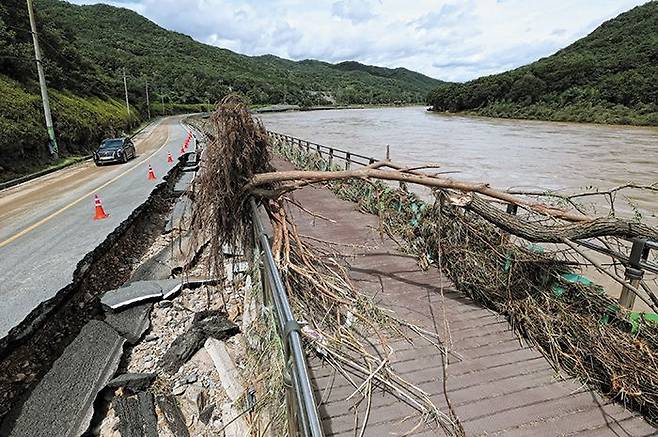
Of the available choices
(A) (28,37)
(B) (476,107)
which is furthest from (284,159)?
(B) (476,107)

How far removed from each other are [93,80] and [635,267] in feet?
147

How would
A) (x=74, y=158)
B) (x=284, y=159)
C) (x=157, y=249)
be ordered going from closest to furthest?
(x=157, y=249)
(x=284, y=159)
(x=74, y=158)

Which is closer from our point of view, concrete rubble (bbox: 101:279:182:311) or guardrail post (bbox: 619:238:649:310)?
guardrail post (bbox: 619:238:649:310)

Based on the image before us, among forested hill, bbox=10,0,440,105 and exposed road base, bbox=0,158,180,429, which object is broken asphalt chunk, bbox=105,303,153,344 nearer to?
exposed road base, bbox=0,158,180,429

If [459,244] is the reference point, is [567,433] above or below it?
below

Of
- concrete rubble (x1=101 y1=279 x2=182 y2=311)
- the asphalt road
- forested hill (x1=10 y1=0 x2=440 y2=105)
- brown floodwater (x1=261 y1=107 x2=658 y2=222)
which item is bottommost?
brown floodwater (x1=261 y1=107 x2=658 y2=222)

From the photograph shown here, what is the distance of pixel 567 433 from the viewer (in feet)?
8.09

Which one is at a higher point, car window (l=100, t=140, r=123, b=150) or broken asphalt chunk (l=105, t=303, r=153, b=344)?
car window (l=100, t=140, r=123, b=150)

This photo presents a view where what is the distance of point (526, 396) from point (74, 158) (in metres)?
23.2

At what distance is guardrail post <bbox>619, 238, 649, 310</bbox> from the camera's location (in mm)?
3051

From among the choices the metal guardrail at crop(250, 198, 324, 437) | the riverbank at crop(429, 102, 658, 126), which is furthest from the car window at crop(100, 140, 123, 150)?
the riverbank at crop(429, 102, 658, 126)

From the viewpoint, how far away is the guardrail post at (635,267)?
A: 3.05 m

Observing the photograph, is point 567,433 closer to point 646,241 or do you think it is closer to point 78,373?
point 646,241

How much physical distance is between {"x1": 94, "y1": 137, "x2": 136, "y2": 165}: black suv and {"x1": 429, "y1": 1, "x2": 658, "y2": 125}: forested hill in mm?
54199
